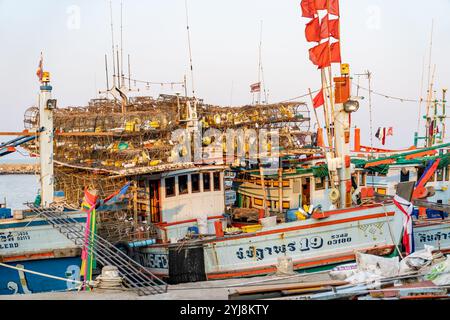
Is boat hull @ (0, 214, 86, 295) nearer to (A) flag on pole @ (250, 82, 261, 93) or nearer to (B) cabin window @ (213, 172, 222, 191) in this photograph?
(B) cabin window @ (213, 172, 222, 191)

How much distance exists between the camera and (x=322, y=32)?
1911 cm

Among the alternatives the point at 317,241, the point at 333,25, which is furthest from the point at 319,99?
the point at 317,241

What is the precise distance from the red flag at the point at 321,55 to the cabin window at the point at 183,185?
19.4 feet

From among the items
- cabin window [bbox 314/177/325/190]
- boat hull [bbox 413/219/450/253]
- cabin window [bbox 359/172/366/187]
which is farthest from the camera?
cabin window [bbox 359/172/366/187]

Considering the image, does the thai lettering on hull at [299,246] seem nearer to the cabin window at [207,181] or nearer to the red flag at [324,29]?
the cabin window at [207,181]

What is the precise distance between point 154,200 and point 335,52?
25.1ft

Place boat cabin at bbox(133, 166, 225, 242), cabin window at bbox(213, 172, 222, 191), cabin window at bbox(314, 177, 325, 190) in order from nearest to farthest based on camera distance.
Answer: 1. boat cabin at bbox(133, 166, 225, 242)
2. cabin window at bbox(213, 172, 222, 191)
3. cabin window at bbox(314, 177, 325, 190)

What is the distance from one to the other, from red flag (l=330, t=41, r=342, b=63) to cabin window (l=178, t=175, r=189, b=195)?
6.34 metres

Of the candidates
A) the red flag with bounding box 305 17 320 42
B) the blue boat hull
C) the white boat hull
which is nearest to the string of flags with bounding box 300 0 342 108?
the red flag with bounding box 305 17 320 42

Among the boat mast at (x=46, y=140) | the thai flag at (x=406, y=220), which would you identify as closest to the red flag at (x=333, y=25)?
the thai flag at (x=406, y=220)

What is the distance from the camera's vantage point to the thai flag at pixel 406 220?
16844 mm

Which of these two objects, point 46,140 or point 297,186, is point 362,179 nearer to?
point 297,186

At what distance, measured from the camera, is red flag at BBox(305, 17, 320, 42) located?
19.1 metres

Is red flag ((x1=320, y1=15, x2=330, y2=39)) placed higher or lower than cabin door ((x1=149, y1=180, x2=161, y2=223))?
higher
